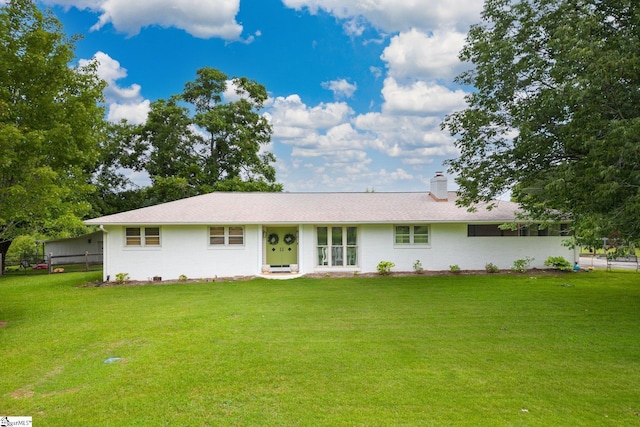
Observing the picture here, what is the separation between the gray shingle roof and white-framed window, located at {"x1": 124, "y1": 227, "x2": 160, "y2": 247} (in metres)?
0.52

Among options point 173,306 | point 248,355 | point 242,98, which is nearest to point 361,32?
point 242,98

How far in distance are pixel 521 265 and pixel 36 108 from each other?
18310mm

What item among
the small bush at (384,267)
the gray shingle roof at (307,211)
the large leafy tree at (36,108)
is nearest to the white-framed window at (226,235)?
the gray shingle roof at (307,211)

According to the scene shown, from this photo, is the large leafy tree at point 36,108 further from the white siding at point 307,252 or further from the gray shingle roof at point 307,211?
the white siding at point 307,252

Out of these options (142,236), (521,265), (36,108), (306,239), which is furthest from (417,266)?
(36,108)

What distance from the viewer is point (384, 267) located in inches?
650

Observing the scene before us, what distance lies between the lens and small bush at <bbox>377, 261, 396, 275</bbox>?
54.0 feet

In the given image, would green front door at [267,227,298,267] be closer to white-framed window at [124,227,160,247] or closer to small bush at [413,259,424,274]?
white-framed window at [124,227,160,247]

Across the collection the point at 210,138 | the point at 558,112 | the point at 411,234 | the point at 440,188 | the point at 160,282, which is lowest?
the point at 160,282

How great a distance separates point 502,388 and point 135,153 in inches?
1122

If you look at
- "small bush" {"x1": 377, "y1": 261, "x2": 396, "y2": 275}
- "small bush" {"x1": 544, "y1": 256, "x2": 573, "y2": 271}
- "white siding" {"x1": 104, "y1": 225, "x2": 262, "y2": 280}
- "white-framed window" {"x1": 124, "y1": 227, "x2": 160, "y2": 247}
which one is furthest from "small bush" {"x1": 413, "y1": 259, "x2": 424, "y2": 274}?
"white-framed window" {"x1": 124, "y1": 227, "x2": 160, "y2": 247}

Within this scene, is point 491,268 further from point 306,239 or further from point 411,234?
point 306,239

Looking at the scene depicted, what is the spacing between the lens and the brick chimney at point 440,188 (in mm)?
19172

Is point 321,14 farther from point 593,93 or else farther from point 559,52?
point 593,93
